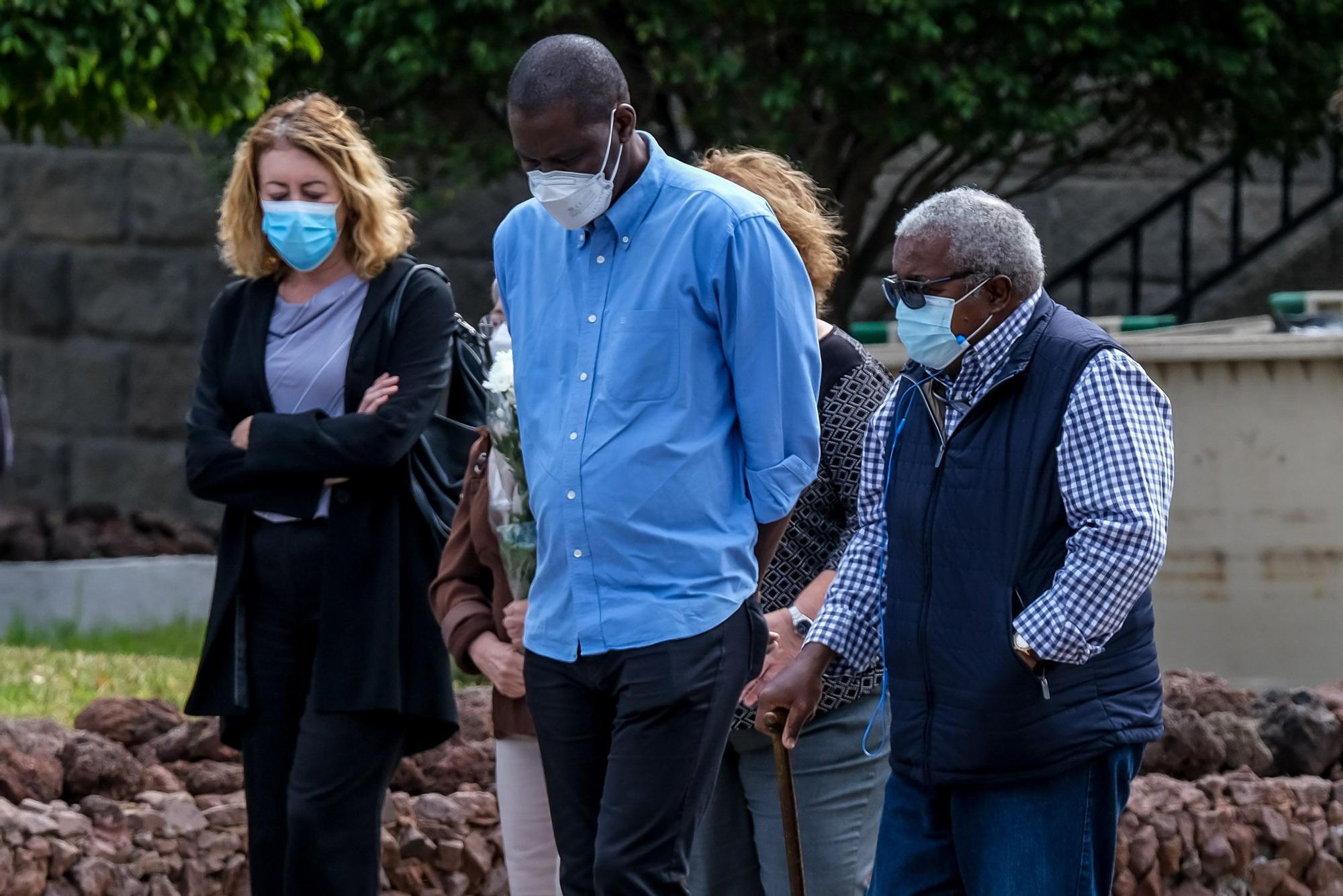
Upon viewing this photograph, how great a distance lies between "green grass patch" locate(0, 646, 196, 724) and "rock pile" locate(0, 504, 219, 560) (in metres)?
2.31

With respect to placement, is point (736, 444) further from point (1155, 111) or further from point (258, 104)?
point (1155, 111)

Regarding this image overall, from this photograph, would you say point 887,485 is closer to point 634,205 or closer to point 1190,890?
point 634,205

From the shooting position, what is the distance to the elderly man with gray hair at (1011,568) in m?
3.01

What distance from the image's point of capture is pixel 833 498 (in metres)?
3.72

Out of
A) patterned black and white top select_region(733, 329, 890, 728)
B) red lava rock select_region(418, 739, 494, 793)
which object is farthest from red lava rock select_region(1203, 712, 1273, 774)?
patterned black and white top select_region(733, 329, 890, 728)

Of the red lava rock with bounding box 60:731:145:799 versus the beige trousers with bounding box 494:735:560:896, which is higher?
the beige trousers with bounding box 494:735:560:896

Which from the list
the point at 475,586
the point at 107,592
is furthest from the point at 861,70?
the point at 475,586

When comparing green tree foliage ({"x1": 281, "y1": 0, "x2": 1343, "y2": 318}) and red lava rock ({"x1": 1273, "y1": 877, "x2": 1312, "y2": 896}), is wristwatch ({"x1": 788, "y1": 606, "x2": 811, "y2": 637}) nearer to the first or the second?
red lava rock ({"x1": 1273, "y1": 877, "x2": 1312, "y2": 896})

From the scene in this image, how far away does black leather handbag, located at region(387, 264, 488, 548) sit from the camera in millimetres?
4098

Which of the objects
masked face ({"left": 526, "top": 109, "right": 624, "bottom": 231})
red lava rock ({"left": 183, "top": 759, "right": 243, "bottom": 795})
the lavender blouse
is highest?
masked face ({"left": 526, "top": 109, "right": 624, "bottom": 231})

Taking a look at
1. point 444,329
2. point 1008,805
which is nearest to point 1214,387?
point 444,329

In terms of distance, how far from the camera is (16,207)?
494 inches

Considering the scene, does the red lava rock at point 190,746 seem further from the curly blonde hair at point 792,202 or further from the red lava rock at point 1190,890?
the red lava rock at point 1190,890

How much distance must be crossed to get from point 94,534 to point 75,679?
3.72m
